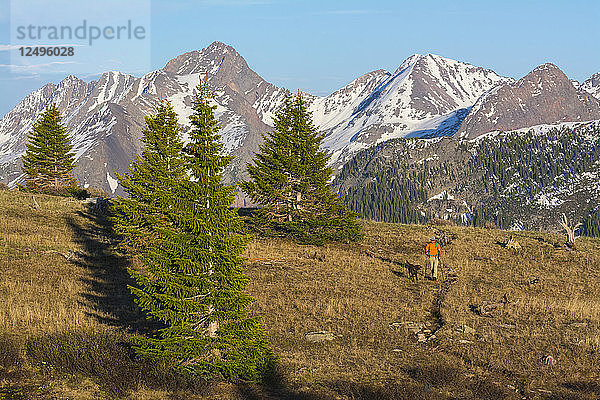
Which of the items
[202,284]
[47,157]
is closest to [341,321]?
[202,284]

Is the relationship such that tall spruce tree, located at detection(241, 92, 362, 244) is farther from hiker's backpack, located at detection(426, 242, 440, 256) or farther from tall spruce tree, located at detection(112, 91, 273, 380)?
tall spruce tree, located at detection(112, 91, 273, 380)

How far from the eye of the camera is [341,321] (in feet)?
66.0

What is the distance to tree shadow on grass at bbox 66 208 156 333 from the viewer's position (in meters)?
18.7

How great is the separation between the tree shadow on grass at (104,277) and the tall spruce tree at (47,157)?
652 inches

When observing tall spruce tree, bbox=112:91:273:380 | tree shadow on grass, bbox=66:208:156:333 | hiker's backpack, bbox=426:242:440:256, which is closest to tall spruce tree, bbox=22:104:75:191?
tree shadow on grass, bbox=66:208:156:333

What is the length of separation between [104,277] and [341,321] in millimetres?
11884

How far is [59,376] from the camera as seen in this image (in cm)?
1291

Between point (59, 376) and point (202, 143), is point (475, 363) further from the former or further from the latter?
point (59, 376)

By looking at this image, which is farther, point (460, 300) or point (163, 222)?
point (163, 222)

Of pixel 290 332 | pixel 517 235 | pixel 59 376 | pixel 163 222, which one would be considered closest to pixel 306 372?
pixel 290 332

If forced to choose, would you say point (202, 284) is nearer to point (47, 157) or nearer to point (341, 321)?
point (341, 321)

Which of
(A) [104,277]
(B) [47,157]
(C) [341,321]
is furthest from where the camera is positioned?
(B) [47,157]

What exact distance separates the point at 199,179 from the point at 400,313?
1122 cm

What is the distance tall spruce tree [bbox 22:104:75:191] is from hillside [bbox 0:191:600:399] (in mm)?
16664
